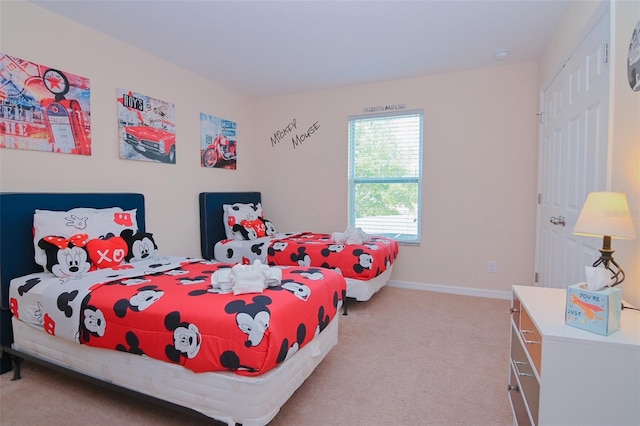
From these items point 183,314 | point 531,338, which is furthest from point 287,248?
point 531,338

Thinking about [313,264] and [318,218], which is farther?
[318,218]

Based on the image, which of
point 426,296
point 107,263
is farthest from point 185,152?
point 426,296

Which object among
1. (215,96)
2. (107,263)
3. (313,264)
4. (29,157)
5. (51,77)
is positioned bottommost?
(313,264)

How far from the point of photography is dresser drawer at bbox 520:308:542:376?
1182mm

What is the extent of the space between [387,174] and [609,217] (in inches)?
117

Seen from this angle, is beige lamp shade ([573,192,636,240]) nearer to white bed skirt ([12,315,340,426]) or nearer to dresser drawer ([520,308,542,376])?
dresser drawer ([520,308,542,376])

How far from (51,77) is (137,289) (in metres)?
1.82

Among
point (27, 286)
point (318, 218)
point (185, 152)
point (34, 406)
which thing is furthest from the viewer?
point (318, 218)

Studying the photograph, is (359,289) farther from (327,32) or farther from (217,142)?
(217,142)

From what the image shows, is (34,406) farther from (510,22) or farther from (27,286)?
(510,22)

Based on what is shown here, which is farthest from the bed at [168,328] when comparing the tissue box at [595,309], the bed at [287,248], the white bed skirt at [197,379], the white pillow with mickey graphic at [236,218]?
the white pillow with mickey graphic at [236,218]

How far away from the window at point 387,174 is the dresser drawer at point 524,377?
239 cm

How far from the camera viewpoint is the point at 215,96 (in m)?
4.02

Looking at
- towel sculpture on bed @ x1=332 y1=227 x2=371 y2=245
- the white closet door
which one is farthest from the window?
the white closet door
